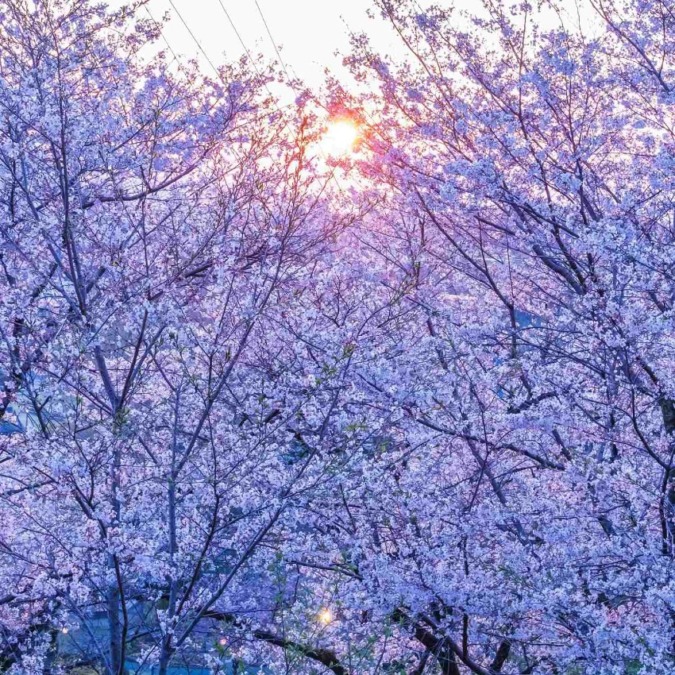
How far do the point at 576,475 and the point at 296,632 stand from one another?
268cm

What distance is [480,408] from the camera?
774 cm

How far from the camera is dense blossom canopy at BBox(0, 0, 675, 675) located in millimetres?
6109

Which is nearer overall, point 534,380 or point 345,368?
point 345,368

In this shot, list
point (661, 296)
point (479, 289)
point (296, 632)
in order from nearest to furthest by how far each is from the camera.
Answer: point (296, 632), point (661, 296), point (479, 289)

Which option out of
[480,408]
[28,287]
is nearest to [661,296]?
[480,408]

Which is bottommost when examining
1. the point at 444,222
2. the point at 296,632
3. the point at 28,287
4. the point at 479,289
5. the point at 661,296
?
the point at 296,632

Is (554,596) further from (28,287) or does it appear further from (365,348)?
(28,287)

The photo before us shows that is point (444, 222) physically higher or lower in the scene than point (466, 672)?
higher

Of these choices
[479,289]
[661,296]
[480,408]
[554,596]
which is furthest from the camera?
[479,289]

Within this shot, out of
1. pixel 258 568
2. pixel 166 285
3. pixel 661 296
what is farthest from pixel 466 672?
pixel 166 285

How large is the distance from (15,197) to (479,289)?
6.95m

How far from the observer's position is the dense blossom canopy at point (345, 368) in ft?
20.0

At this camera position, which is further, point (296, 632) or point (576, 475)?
point (576, 475)

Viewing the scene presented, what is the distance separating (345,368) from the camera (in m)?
6.11
